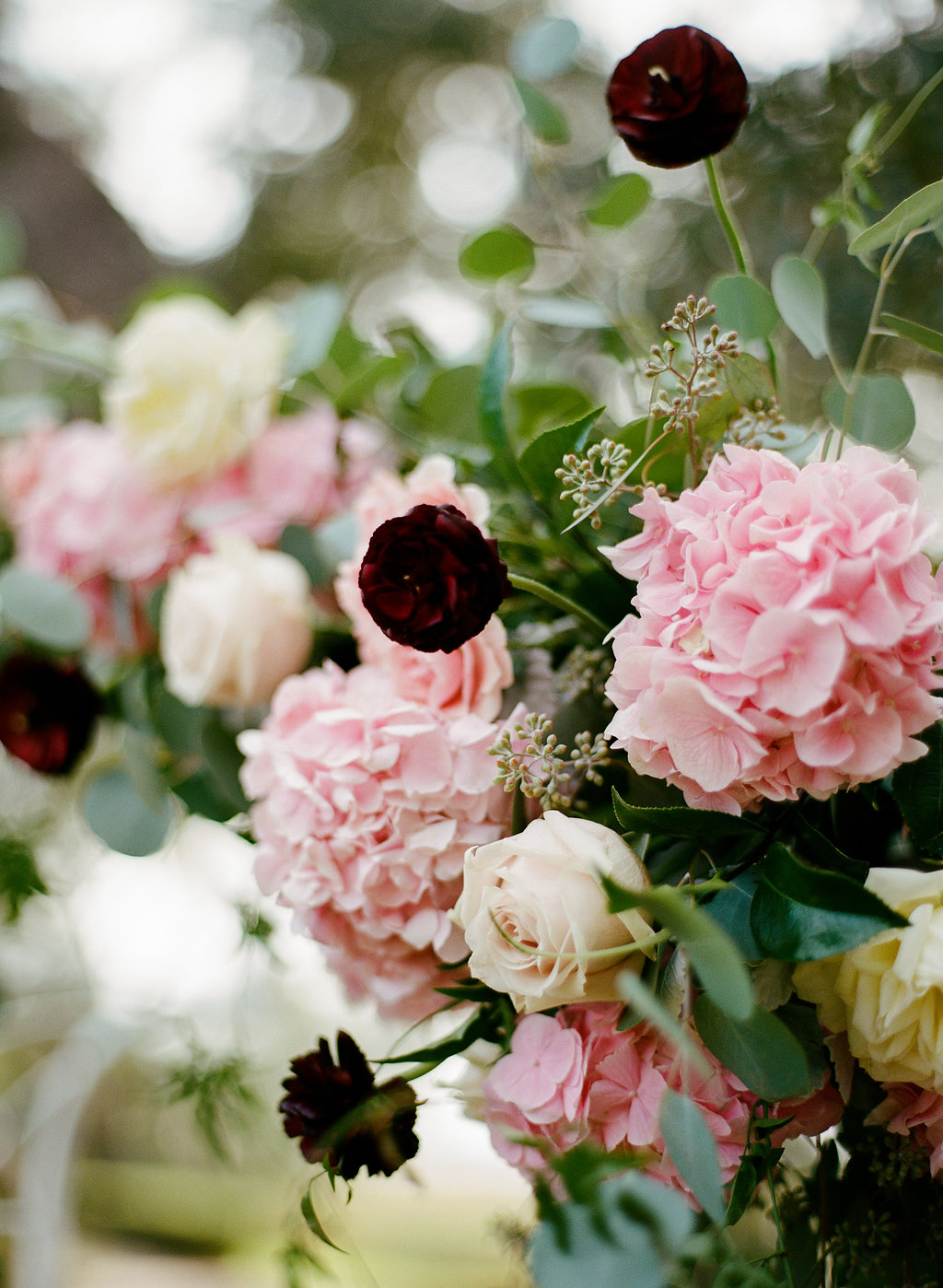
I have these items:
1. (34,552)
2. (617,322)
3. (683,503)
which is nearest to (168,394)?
(34,552)

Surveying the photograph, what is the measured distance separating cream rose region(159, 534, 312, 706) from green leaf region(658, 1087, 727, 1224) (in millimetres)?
298

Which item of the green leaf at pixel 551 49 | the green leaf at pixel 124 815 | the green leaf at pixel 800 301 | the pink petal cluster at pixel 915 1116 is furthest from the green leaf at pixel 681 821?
the green leaf at pixel 551 49

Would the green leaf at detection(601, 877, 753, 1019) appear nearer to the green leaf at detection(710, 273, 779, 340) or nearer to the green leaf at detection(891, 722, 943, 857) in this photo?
the green leaf at detection(891, 722, 943, 857)

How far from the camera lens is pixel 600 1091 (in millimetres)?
309

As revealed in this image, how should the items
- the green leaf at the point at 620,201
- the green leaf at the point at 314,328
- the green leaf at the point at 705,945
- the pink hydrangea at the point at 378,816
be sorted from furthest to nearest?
the green leaf at the point at 314,328 → the green leaf at the point at 620,201 → the pink hydrangea at the point at 378,816 → the green leaf at the point at 705,945

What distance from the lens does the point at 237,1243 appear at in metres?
0.71

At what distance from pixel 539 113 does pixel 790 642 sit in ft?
1.19

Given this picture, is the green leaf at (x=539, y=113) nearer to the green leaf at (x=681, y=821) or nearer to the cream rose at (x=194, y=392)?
the cream rose at (x=194, y=392)

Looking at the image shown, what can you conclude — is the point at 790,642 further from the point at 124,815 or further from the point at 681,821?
the point at 124,815

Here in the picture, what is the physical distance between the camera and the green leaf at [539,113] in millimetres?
482

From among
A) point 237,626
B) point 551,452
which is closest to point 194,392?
point 237,626

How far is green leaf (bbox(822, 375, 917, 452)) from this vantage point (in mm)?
354

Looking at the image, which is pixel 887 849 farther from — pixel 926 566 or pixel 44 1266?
pixel 44 1266

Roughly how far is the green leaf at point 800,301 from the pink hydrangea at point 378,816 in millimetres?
209
